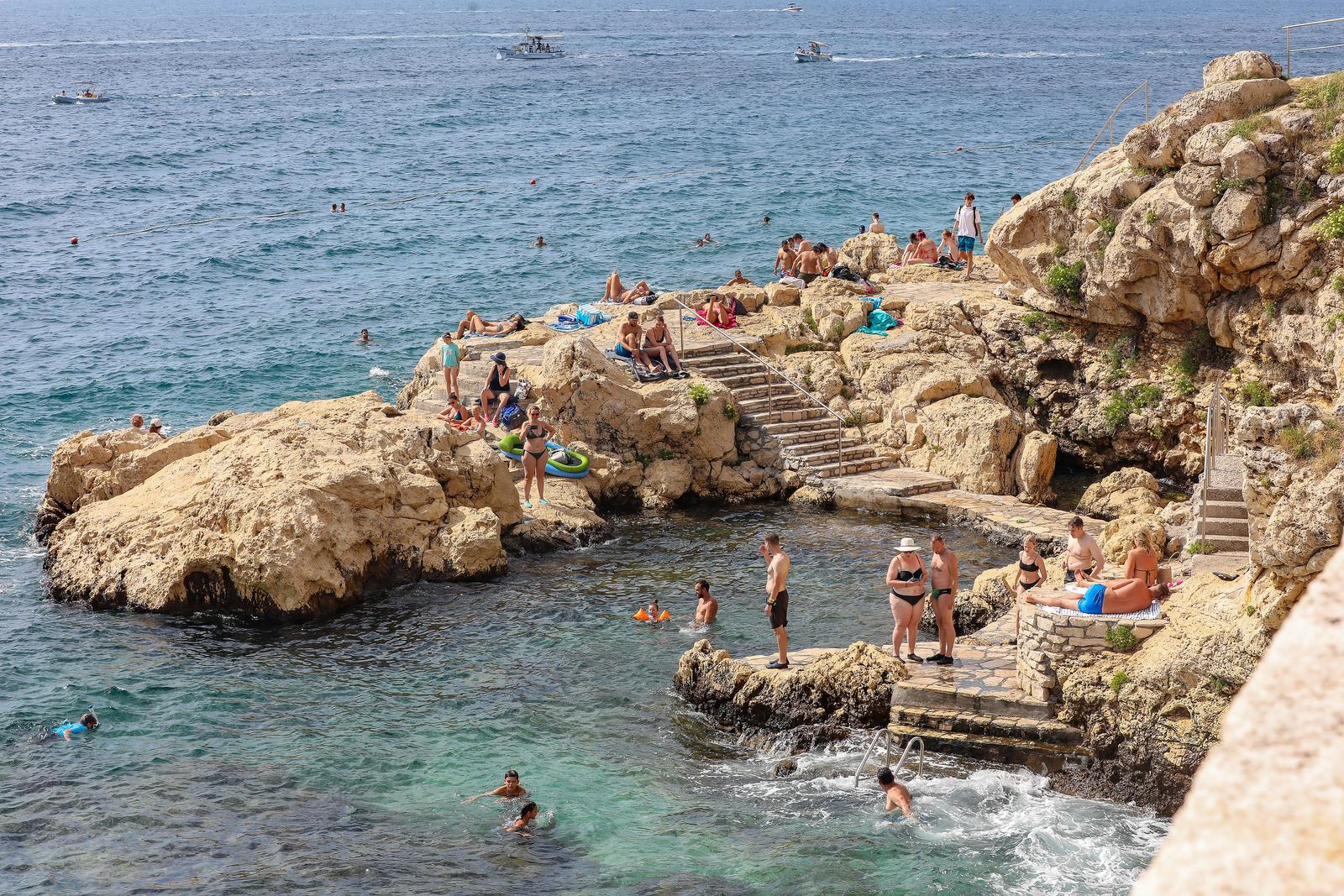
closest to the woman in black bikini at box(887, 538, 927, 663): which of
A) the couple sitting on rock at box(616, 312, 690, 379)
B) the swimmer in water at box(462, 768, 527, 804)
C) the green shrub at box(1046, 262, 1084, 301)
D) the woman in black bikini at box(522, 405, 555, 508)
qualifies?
the swimmer in water at box(462, 768, 527, 804)

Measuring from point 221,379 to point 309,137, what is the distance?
42.6 m

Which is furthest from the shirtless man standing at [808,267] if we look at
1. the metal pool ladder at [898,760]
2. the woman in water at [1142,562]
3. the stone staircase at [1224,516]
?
the metal pool ladder at [898,760]

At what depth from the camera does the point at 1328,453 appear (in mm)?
13523

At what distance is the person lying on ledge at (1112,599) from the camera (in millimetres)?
15031

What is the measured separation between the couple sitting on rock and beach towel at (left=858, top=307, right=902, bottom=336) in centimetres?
422

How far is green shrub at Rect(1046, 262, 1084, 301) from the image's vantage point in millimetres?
25297

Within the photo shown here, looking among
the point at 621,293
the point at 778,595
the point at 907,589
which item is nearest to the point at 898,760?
the point at 907,589

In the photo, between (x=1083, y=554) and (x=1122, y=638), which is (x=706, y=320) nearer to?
(x=1083, y=554)

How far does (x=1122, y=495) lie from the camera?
2222 cm

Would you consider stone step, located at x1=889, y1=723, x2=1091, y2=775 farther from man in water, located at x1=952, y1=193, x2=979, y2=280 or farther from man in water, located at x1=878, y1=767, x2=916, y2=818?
man in water, located at x1=952, y1=193, x2=979, y2=280

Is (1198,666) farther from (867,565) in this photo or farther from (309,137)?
(309,137)

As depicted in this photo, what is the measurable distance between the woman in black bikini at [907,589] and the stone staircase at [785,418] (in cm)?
799

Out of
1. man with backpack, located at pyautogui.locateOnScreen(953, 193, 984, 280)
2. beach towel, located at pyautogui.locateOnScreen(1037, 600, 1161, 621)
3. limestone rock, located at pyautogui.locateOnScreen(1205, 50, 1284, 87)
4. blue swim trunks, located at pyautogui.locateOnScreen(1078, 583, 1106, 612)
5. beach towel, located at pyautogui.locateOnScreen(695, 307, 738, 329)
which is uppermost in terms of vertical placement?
limestone rock, located at pyautogui.locateOnScreen(1205, 50, 1284, 87)

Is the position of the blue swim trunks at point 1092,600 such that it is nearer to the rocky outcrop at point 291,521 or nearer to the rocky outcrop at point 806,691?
the rocky outcrop at point 806,691
